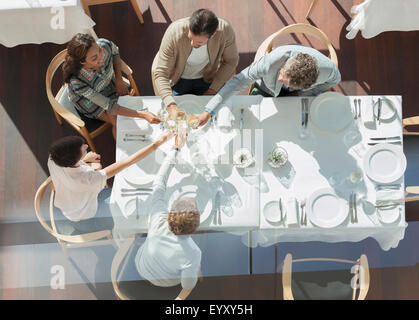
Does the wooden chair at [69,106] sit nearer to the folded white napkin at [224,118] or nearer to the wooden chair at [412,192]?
the folded white napkin at [224,118]

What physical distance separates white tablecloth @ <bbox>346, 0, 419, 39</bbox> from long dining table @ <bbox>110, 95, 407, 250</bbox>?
0.78 metres

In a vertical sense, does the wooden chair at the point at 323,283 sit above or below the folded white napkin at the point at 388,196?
below

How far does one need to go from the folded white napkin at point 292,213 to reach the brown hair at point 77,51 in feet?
4.91

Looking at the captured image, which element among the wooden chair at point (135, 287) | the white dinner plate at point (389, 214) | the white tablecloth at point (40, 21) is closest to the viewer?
the white dinner plate at point (389, 214)

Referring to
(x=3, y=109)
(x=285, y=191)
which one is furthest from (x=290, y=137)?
(x=3, y=109)

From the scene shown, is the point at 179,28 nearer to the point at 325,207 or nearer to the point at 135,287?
the point at 325,207

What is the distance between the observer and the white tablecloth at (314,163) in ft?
7.85

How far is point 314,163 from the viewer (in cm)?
245

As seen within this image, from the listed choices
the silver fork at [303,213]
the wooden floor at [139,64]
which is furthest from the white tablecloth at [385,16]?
the silver fork at [303,213]

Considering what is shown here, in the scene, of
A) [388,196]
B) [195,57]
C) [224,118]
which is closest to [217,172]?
[224,118]

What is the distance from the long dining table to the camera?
93.8 inches

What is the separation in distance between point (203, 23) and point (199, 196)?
3.26 ft

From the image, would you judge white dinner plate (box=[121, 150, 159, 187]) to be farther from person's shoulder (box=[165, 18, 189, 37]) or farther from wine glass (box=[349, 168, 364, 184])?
wine glass (box=[349, 168, 364, 184])

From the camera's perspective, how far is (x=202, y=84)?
9.42 ft
